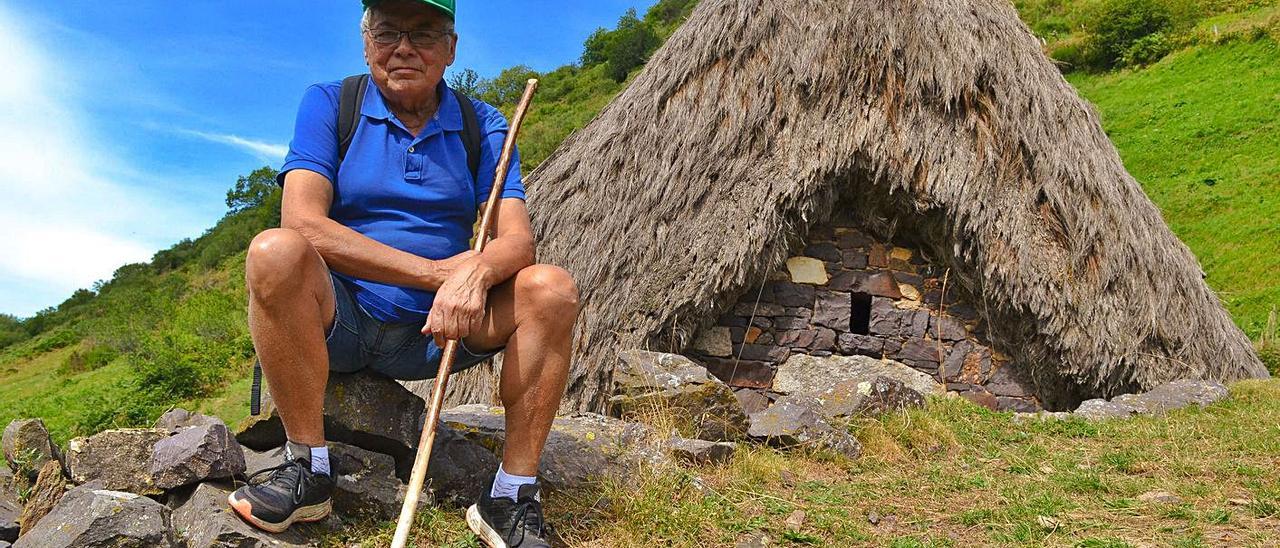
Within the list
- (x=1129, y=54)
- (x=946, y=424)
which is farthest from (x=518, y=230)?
(x=1129, y=54)

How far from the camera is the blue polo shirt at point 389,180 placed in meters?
2.63

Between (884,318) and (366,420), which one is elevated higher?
(884,318)

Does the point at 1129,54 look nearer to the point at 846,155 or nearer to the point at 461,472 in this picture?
the point at 846,155

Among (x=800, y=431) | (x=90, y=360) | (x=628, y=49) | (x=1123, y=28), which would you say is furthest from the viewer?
(x=628, y=49)

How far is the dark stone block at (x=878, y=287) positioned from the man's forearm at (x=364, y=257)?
12.9 ft

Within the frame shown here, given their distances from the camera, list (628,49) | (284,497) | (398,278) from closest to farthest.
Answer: (284,497)
(398,278)
(628,49)

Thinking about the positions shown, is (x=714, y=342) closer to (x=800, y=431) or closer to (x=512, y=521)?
(x=800, y=431)

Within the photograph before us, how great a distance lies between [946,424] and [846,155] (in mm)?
1840

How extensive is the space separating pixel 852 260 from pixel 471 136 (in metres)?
3.63

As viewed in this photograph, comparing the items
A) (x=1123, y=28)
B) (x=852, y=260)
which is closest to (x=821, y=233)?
(x=852, y=260)

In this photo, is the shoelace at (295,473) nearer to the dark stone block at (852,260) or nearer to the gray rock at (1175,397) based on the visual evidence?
the dark stone block at (852,260)

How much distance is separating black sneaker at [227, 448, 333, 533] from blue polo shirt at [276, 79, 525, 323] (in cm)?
51

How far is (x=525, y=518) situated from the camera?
2498mm

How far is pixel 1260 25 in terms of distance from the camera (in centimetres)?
2088
